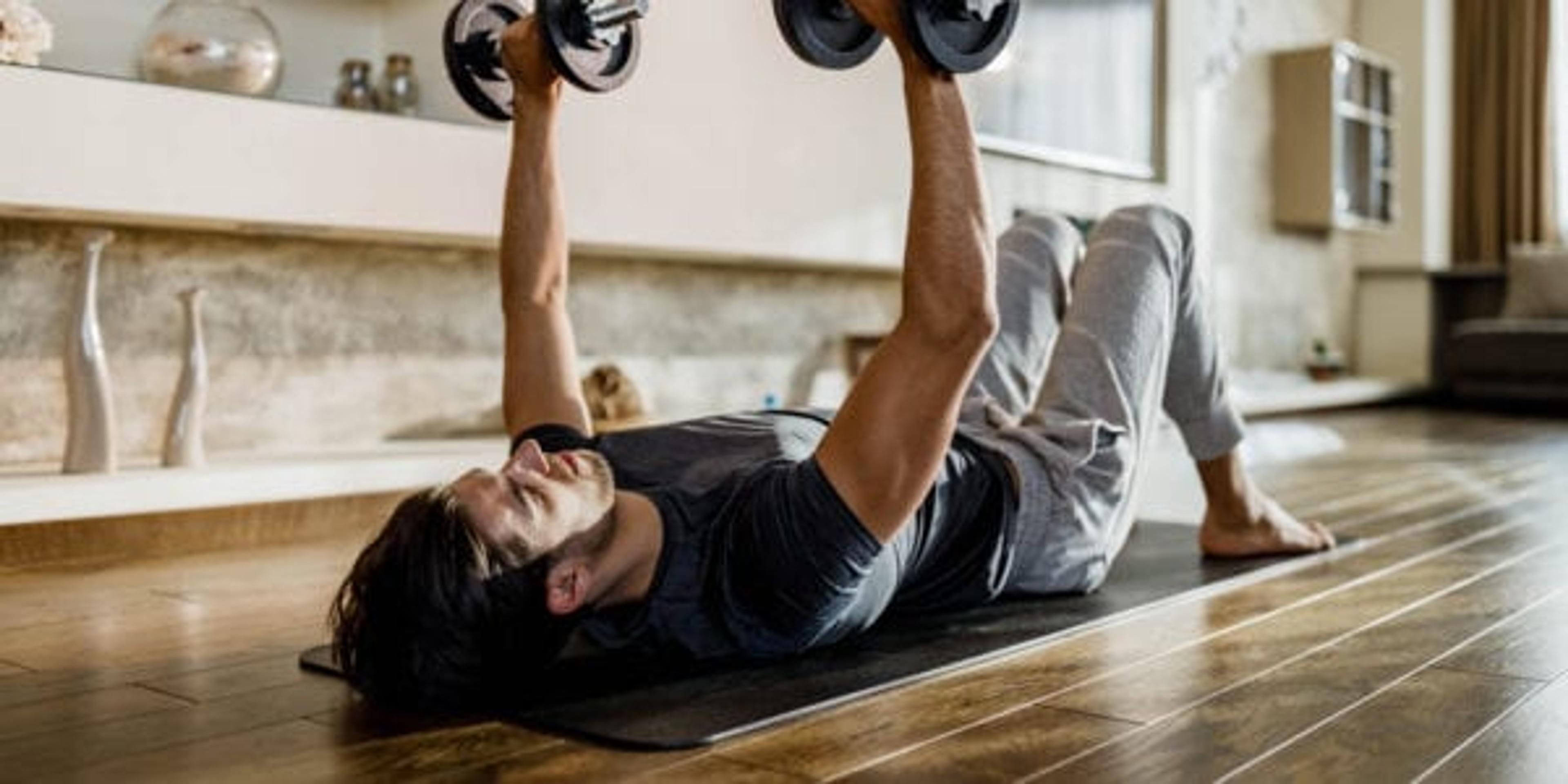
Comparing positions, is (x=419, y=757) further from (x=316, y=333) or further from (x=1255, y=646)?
(x=316, y=333)

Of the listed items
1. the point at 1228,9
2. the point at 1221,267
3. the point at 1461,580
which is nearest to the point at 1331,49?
the point at 1228,9

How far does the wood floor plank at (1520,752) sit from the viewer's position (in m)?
1.14

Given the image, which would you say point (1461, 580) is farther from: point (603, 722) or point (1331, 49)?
point (1331, 49)

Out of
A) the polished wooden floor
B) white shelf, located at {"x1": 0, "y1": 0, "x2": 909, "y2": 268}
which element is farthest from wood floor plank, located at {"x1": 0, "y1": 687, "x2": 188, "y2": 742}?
white shelf, located at {"x1": 0, "y1": 0, "x2": 909, "y2": 268}

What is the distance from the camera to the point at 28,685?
1.50 metres

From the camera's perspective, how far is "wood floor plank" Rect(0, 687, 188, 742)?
52.6 inches

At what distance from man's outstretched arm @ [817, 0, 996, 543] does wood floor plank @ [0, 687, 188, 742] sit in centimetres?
73

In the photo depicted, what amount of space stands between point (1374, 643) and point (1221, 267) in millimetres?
4801

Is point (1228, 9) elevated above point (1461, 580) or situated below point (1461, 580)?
above

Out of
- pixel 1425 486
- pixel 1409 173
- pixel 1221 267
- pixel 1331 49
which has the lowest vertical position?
pixel 1425 486

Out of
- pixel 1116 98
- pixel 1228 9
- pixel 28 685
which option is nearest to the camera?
pixel 28 685

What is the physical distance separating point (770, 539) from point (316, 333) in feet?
6.19

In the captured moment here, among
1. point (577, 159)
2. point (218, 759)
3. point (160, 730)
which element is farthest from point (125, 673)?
point (577, 159)

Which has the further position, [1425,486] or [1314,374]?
[1314,374]
